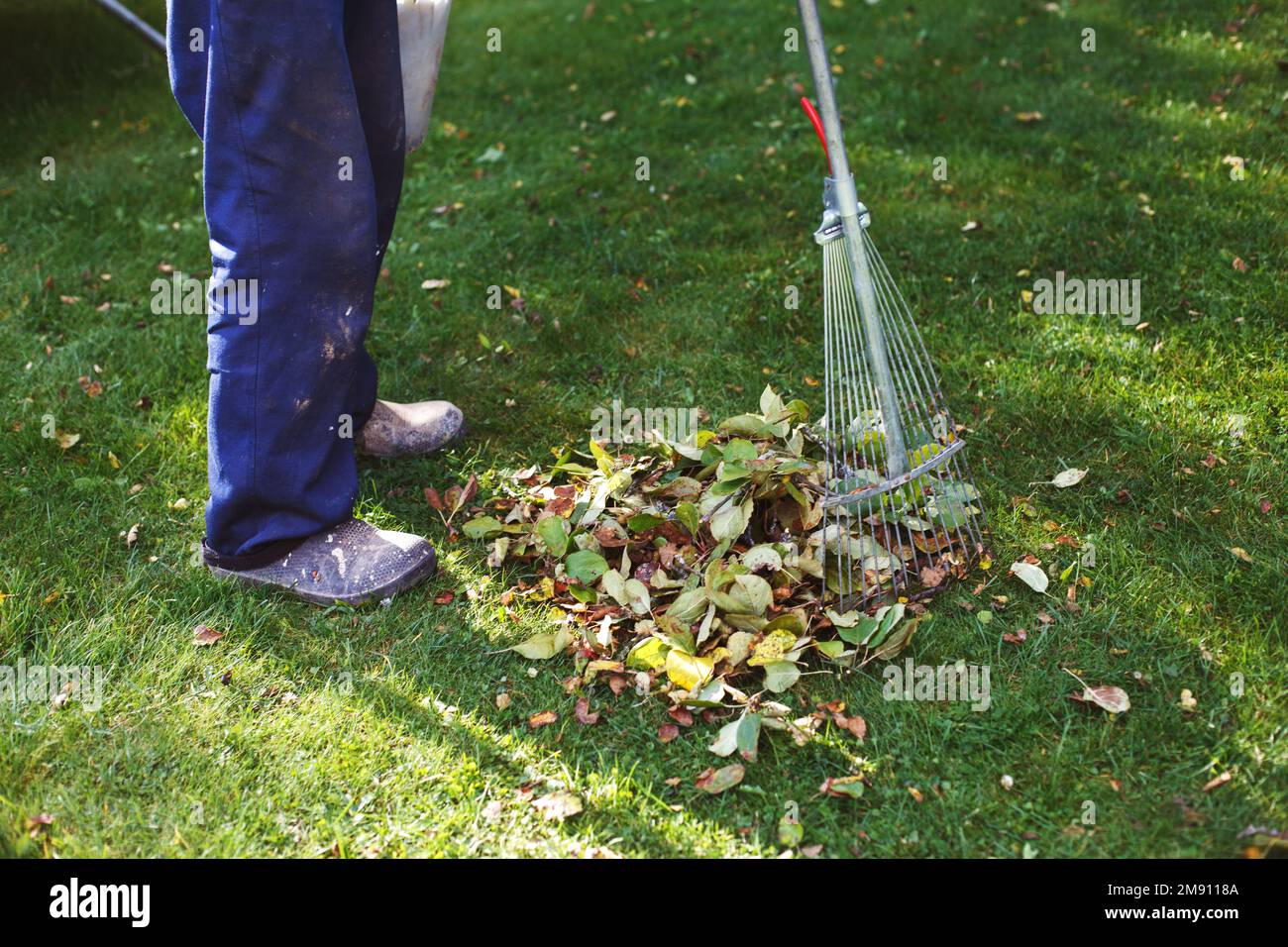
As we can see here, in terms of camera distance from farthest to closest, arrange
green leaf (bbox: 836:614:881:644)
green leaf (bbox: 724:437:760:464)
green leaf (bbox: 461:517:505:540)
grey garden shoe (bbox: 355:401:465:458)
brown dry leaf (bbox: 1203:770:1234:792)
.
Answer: grey garden shoe (bbox: 355:401:465:458)
green leaf (bbox: 461:517:505:540)
green leaf (bbox: 724:437:760:464)
green leaf (bbox: 836:614:881:644)
brown dry leaf (bbox: 1203:770:1234:792)

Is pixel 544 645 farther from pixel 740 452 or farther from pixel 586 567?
pixel 740 452

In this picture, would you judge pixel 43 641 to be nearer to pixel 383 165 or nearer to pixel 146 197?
pixel 383 165

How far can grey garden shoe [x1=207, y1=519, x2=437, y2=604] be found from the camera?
9.14 feet

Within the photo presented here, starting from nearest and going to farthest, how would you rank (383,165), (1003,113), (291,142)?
(291,142) < (383,165) < (1003,113)

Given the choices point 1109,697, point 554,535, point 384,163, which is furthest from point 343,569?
point 1109,697

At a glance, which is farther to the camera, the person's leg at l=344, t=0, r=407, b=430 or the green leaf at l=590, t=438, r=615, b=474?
the green leaf at l=590, t=438, r=615, b=474

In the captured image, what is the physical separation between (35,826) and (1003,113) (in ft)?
15.6

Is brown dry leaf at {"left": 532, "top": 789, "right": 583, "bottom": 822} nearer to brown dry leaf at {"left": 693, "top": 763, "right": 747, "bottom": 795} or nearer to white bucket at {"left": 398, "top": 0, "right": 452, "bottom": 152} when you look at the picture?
brown dry leaf at {"left": 693, "top": 763, "right": 747, "bottom": 795}

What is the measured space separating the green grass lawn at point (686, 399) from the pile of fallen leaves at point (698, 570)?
82 mm

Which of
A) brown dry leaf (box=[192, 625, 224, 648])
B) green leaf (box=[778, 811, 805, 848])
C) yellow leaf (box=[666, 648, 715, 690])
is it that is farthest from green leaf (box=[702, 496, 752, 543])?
brown dry leaf (box=[192, 625, 224, 648])

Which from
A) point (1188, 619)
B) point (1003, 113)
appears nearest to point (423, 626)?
point (1188, 619)

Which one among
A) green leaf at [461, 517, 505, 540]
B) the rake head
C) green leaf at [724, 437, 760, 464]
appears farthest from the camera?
green leaf at [461, 517, 505, 540]
